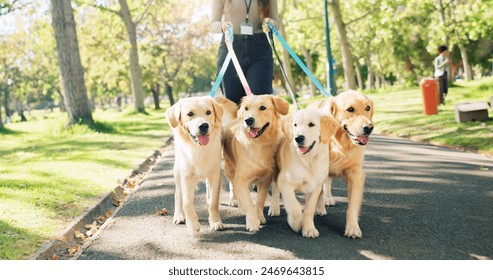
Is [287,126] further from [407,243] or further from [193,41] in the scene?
[193,41]

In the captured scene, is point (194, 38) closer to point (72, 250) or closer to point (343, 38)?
point (343, 38)

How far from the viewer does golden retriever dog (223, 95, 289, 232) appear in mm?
4207

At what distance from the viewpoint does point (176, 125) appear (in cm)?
421

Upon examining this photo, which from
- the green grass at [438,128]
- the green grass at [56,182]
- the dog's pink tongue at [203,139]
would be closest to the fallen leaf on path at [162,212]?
the green grass at [56,182]

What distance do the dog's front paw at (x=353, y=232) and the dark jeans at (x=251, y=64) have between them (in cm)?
224

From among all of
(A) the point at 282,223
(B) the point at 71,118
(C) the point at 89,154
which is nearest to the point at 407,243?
(A) the point at 282,223

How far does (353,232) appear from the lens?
396cm

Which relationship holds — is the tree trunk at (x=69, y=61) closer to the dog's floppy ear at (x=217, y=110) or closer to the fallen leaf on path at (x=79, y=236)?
the fallen leaf on path at (x=79, y=236)

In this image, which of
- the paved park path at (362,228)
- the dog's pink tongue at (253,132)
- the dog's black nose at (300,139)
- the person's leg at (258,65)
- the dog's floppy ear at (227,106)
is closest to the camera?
the paved park path at (362,228)

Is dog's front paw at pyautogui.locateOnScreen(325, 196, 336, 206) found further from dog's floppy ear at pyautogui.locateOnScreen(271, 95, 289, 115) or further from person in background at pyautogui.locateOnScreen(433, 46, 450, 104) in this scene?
person in background at pyautogui.locateOnScreen(433, 46, 450, 104)

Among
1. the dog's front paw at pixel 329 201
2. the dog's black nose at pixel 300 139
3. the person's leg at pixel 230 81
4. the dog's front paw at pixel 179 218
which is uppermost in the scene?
the person's leg at pixel 230 81

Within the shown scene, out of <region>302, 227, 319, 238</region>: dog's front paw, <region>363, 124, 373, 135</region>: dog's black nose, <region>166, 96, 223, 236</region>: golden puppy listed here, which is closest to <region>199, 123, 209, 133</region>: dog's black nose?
<region>166, 96, 223, 236</region>: golden puppy

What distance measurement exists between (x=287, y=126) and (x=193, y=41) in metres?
40.2

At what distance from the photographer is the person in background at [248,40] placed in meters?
5.48
